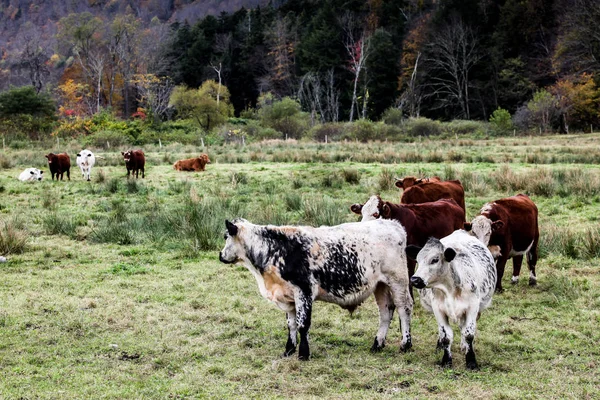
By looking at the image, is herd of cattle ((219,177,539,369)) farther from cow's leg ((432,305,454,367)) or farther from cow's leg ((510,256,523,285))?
cow's leg ((510,256,523,285))

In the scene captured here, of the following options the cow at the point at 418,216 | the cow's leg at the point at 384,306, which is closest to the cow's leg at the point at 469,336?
the cow's leg at the point at 384,306

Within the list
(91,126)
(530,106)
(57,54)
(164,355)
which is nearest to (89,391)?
(164,355)

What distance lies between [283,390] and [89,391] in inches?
71.2

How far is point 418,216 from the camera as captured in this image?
27.0 feet

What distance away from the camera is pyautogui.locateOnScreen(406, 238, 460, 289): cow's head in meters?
5.73

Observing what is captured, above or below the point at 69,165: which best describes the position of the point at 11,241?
below

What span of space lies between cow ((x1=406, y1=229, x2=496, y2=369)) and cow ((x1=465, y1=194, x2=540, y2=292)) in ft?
6.40

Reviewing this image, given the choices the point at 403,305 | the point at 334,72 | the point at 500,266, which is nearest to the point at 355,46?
the point at 334,72

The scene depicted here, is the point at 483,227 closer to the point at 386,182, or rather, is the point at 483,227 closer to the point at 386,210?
the point at 386,210

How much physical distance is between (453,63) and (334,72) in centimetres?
1432

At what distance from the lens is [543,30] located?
2121 inches

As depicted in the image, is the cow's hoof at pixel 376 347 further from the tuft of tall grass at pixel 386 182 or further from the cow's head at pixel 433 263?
the tuft of tall grass at pixel 386 182

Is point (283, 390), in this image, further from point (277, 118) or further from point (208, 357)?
point (277, 118)

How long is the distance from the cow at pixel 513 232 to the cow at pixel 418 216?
427mm
